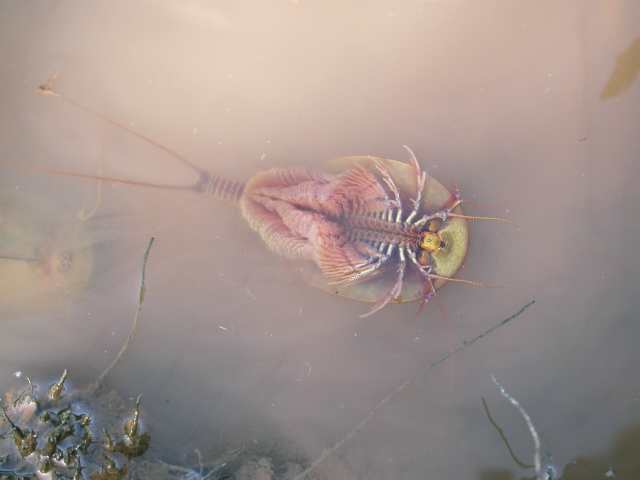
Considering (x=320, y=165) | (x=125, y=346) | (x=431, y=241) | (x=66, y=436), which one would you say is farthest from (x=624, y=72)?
(x=66, y=436)

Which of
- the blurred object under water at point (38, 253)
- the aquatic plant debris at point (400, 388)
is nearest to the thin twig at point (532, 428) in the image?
the aquatic plant debris at point (400, 388)

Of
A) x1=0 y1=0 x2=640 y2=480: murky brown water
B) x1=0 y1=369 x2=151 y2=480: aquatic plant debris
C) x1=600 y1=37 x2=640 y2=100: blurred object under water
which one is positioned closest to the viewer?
x1=0 y1=369 x2=151 y2=480: aquatic plant debris

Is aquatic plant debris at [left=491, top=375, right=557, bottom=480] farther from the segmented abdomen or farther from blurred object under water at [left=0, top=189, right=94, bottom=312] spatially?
blurred object under water at [left=0, top=189, right=94, bottom=312]

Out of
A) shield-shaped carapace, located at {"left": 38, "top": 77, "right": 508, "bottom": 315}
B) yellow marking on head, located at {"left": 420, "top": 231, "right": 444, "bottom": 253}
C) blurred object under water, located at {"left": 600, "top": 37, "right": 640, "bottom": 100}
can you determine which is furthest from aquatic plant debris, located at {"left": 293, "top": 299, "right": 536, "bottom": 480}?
blurred object under water, located at {"left": 600, "top": 37, "right": 640, "bottom": 100}

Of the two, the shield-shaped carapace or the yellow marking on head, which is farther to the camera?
the shield-shaped carapace

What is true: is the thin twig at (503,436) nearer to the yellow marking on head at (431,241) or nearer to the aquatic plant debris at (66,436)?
the yellow marking on head at (431,241)

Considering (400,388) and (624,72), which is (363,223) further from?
(624,72)

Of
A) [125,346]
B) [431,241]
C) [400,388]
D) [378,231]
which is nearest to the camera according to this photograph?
[431,241]
